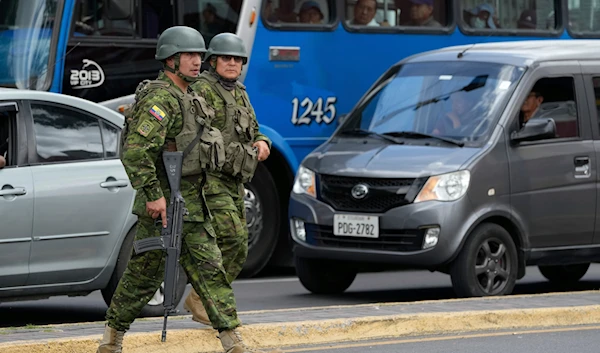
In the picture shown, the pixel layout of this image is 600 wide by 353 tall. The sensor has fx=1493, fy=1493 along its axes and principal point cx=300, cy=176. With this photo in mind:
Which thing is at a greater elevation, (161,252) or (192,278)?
(161,252)

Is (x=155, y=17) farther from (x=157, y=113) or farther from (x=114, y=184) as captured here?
(x=157, y=113)

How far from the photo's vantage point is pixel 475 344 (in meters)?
8.75

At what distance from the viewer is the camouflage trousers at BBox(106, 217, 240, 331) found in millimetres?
7637

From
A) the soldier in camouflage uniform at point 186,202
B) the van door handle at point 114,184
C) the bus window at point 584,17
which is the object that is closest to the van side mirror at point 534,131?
the van door handle at point 114,184

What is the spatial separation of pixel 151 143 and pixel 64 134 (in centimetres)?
245

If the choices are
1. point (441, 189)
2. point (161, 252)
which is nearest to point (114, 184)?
point (161, 252)

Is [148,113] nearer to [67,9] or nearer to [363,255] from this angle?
[363,255]

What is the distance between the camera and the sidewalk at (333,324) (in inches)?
321

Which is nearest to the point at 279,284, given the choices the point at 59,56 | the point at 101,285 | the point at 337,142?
the point at 337,142

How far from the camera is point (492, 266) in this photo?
11031 mm

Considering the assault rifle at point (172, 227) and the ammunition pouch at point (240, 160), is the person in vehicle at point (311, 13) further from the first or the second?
the assault rifle at point (172, 227)

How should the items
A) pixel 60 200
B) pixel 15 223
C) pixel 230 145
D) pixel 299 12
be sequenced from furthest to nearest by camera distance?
pixel 299 12 → pixel 60 200 → pixel 15 223 → pixel 230 145

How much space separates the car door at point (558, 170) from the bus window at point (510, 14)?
3.53 m

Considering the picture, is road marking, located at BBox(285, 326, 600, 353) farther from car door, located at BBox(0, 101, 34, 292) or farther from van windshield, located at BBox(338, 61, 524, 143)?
van windshield, located at BBox(338, 61, 524, 143)
